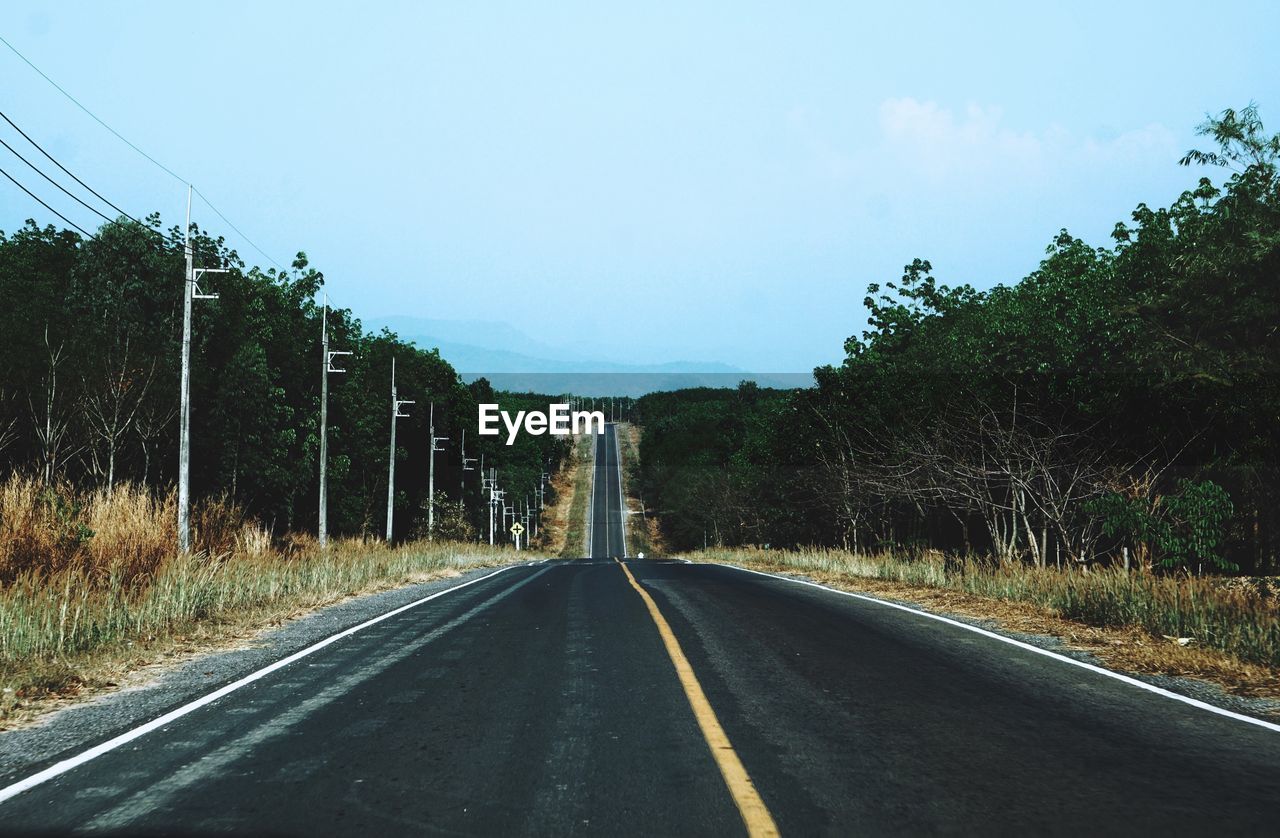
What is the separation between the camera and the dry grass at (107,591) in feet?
31.1

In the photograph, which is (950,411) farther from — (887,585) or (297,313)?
(297,313)

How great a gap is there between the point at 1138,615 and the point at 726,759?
8628mm

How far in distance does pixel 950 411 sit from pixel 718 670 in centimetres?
2051

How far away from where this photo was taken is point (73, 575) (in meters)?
12.3

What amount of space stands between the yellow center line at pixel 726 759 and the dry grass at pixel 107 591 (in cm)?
531

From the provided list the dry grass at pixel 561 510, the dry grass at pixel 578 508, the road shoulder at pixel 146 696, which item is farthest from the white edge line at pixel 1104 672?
the dry grass at pixel 561 510

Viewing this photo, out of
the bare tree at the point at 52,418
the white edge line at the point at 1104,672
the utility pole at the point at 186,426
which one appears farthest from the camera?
the bare tree at the point at 52,418

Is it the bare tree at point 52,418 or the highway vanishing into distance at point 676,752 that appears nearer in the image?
the highway vanishing into distance at point 676,752

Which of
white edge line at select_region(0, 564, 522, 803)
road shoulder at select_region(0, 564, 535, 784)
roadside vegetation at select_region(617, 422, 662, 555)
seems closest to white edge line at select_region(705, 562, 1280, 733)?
white edge line at select_region(0, 564, 522, 803)

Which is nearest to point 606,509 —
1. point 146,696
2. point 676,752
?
point 146,696

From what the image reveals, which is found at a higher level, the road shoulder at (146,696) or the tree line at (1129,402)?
the tree line at (1129,402)

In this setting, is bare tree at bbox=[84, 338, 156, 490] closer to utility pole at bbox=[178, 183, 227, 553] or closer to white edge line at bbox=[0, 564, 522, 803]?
utility pole at bbox=[178, 183, 227, 553]

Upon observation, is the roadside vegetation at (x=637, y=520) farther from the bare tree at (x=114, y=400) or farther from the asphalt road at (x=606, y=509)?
the bare tree at (x=114, y=400)

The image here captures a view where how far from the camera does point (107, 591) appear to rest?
511 inches
